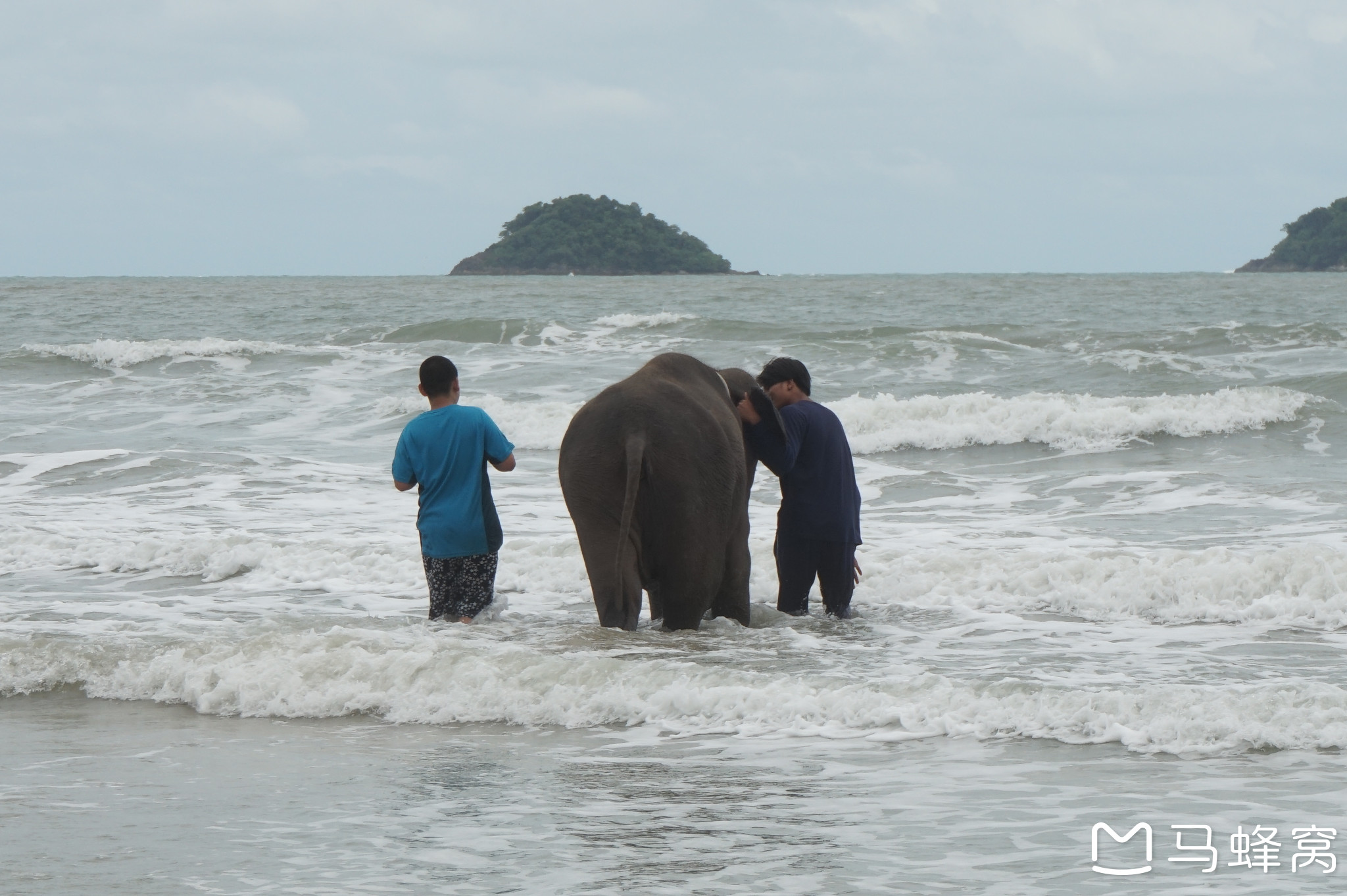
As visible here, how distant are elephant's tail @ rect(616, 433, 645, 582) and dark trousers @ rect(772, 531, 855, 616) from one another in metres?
1.16

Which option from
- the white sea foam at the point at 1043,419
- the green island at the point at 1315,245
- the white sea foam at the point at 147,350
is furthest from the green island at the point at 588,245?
the white sea foam at the point at 1043,419

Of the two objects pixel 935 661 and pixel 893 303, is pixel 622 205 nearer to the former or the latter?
pixel 893 303

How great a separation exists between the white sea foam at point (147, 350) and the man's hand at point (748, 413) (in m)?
19.2

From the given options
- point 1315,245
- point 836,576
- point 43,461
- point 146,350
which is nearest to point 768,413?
point 836,576

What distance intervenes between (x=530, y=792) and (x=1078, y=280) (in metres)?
55.0

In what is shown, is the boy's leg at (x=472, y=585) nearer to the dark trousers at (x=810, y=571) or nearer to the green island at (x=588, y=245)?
the dark trousers at (x=810, y=571)

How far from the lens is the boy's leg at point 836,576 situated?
22.5 ft

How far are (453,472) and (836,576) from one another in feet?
6.33

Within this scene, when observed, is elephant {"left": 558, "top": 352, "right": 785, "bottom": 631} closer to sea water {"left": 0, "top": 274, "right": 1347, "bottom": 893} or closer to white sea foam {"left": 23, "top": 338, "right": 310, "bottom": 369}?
sea water {"left": 0, "top": 274, "right": 1347, "bottom": 893}

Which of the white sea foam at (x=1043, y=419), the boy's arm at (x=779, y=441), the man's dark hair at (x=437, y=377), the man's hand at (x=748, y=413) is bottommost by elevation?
the white sea foam at (x=1043, y=419)

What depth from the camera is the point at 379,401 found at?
18266 mm

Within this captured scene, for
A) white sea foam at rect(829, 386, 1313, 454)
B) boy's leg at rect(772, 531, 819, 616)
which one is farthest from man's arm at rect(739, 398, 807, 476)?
white sea foam at rect(829, 386, 1313, 454)

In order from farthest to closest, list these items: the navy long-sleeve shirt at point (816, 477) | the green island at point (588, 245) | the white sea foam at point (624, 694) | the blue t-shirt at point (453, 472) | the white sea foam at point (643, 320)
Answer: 1. the green island at point (588, 245)
2. the white sea foam at point (643, 320)
3. the navy long-sleeve shirt at point (816, 477)
4. the blue t-shirt at point (453, 472)
5. the white sea foam at point (624, 694)

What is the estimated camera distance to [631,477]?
5836 mm
